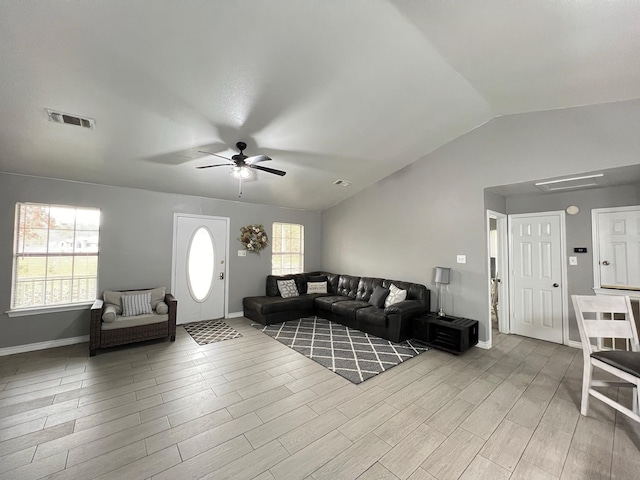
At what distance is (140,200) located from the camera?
457 centimetres

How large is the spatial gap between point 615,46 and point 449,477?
11.1 ft

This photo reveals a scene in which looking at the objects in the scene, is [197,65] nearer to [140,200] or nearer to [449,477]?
[140,200]

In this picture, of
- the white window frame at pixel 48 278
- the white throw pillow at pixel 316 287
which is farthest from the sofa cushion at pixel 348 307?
→ the white window frame at pixel 48 278

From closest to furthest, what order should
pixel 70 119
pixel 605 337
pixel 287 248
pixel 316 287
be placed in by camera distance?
pixel 605 337 < pixel 70 119 < pixel 316 287 < pixel 287 248

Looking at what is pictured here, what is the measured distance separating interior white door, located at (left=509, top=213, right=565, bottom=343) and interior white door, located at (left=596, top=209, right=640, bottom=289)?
17.6 inches

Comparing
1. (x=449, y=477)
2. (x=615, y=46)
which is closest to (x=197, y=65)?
(x=615, y=46)

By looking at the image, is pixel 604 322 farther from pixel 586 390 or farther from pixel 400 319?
pixel 400 319

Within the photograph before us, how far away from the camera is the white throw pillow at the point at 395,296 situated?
4.48 m

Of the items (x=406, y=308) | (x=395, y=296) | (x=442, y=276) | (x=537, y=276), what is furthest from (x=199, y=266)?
(x=537, y=276)

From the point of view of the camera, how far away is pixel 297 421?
2229mm

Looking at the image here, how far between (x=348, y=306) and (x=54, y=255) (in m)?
4.63

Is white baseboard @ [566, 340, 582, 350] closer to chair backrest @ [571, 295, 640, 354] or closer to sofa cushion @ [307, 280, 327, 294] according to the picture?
chair backrest @ [571, 295, 640, 354]

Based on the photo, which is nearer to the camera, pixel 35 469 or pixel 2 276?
pixel 35 469

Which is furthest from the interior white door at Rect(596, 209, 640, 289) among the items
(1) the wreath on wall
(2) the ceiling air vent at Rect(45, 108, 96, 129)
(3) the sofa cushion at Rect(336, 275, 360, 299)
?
(2) the ceiling air vent at Rect(45, 108, 96, 129)
